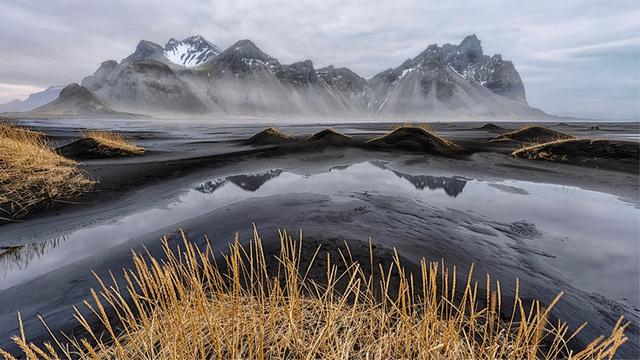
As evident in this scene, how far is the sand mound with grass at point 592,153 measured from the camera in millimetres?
17766

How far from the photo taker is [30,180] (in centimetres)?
1056

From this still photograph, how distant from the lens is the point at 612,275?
6.03 meters

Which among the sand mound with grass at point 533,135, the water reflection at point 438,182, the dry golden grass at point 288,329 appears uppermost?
the sand mound with grass at point 533,135

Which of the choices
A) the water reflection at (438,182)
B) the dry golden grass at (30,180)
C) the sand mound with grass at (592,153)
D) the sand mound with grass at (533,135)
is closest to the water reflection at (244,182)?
the dry golden grass at (30,180)

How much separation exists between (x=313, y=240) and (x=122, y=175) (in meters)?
11.3

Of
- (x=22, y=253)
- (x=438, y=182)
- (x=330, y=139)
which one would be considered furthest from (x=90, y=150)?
(x=438, y=182)

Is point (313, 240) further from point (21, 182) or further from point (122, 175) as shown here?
point (122, 175)

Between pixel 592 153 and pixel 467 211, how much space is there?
15.3 metres

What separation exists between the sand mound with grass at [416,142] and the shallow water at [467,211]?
29.3 ft

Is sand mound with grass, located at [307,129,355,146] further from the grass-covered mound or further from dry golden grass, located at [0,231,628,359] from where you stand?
dry golden grass, located at [0,231,628,359]

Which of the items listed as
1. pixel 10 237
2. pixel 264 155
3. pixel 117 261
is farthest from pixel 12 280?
pixel 264 155

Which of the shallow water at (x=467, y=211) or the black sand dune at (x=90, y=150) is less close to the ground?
the black sand dune at (x=90, y=150)

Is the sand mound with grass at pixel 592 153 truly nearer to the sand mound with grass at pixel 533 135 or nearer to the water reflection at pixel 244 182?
the sand mound with grass at pixel 533 135

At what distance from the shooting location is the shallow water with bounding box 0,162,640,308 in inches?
245
